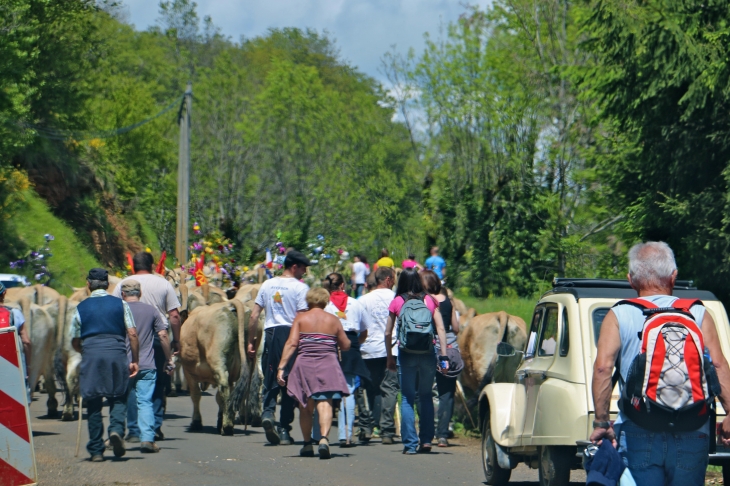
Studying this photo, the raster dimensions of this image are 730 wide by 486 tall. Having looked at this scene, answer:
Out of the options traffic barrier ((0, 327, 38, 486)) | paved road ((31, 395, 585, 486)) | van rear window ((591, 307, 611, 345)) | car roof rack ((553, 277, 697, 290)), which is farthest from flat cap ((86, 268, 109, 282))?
van rear window ((591, 307, 611, 345))

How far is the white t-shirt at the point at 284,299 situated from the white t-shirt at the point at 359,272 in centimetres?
1277

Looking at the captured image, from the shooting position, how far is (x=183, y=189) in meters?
29.1

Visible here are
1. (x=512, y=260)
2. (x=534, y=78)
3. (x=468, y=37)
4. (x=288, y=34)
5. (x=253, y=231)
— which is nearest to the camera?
(x=512, y=260)

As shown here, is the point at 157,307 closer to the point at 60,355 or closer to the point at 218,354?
the point at 218,354

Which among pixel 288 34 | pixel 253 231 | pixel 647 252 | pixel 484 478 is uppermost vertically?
pixel 288 34

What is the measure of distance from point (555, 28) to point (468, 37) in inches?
117

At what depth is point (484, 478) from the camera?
375 inches

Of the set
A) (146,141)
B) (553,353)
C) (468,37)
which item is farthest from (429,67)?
(553,353)

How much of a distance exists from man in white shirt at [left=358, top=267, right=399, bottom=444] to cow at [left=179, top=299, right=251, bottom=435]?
1440mm

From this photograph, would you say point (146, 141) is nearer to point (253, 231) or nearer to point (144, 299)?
point (253, 231)

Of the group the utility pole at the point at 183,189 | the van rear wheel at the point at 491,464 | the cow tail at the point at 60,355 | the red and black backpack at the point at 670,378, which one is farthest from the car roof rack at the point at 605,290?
the utility pole at the point at 183,189

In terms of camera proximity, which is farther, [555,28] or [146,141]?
[146,141]

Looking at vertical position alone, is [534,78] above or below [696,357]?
above

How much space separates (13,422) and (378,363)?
536cm
